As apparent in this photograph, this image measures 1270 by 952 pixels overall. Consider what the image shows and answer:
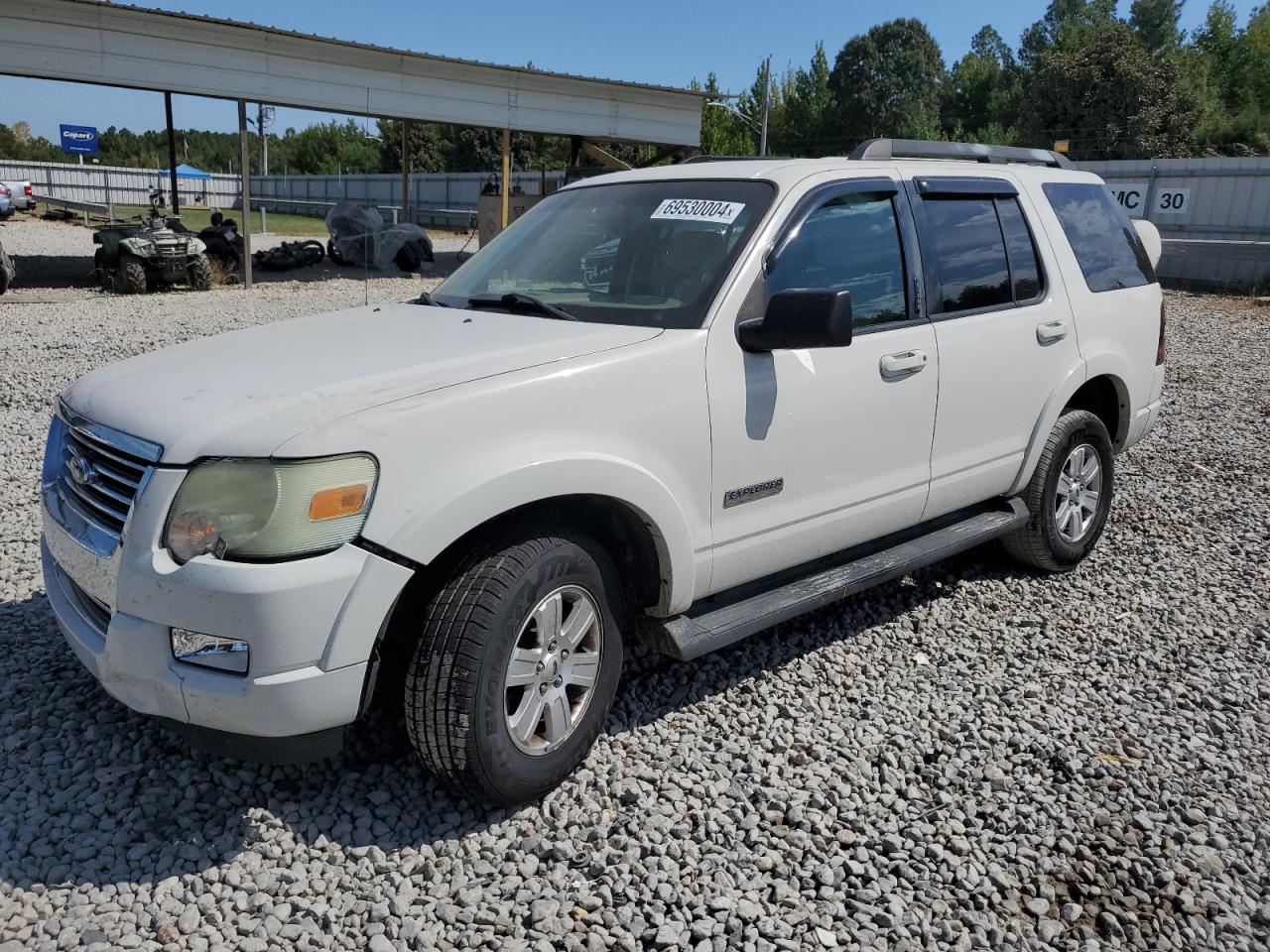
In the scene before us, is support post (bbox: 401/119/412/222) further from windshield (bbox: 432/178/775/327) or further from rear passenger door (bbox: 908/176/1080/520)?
rear passenger door (bbox: 908/176/1080/520)

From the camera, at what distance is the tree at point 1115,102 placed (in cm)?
4400

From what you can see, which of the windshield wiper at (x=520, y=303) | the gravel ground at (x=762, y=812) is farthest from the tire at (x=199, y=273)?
the windshield wiper at (x=520, y=303)

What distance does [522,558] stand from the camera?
2910 millimetres

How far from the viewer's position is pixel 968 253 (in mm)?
4418

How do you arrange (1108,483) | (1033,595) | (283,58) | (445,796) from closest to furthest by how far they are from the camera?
(445,796)
(1033,595)
(1108,483)
(283,58)

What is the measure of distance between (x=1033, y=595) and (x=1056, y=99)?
49.1 metres

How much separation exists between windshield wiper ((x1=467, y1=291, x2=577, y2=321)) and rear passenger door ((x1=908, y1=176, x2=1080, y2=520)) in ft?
5.17

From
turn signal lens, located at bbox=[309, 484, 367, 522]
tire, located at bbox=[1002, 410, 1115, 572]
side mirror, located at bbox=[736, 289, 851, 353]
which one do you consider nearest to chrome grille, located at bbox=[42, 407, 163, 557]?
turn signal lens, located at bbox=[309, 484, 367, 522]

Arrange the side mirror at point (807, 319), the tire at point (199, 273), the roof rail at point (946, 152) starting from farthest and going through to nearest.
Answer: the tire at point (199, 273), the roof rail at point (946, 152), the side mirror at point (807, 319)

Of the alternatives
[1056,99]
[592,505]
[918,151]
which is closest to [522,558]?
[592,505]

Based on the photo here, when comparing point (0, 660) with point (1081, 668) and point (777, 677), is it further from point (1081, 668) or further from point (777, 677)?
point (1081, 668)

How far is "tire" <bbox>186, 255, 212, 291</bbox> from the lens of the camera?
57.2ft

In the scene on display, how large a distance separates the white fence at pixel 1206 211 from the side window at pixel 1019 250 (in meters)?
16.4

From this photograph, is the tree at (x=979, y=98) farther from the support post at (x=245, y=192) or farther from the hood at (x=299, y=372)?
the hood at (x=299, y=372)
